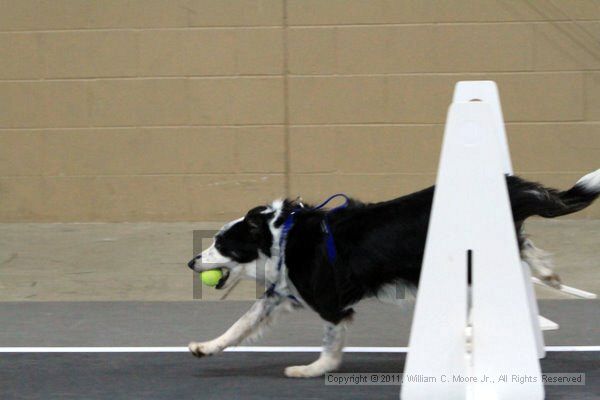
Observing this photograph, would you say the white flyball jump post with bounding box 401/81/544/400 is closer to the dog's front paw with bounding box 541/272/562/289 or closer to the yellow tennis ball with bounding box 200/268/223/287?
the dog's front paw with bounding box 541/272/562/289

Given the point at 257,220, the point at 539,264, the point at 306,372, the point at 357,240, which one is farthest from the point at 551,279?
the point at 257,220

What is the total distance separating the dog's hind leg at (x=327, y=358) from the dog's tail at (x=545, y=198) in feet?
3.81

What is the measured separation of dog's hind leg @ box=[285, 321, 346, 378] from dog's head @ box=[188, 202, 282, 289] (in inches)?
19.9

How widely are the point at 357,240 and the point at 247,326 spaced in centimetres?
80

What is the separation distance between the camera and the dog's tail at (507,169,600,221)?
16.3ft

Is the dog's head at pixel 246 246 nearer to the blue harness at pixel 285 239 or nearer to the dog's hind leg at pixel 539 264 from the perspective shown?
the blue harness at pixel 285 239

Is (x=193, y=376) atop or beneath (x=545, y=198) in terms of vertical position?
beneath

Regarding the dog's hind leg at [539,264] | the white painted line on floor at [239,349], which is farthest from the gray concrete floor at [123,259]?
the dog's hind leg at [539,264]

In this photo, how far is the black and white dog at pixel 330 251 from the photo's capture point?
5.14 meters

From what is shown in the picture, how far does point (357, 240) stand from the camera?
5.27 meters

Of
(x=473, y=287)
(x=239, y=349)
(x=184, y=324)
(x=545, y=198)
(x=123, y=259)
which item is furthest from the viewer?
(x=123, y=259)

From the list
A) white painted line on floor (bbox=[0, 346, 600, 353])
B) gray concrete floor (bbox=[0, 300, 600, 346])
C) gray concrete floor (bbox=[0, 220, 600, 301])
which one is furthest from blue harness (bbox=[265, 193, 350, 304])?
gray concrete floor (bbox=[0, 220, 600, 301])

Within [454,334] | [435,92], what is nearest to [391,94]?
[435,92]

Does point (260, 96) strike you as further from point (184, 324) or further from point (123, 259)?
point (184, 324)
